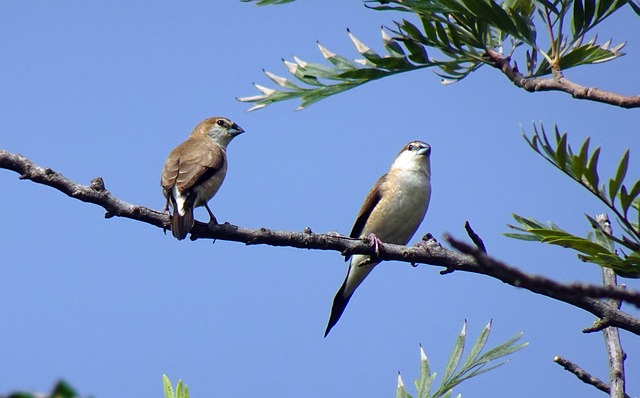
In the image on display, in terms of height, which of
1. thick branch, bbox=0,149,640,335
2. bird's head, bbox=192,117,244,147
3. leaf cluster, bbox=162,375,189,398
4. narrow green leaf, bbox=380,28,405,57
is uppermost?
bird's head, bbox=192,117,244,147

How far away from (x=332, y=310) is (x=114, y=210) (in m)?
3.97

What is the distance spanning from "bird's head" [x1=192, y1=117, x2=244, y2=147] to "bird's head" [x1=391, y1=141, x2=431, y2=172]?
1477mm

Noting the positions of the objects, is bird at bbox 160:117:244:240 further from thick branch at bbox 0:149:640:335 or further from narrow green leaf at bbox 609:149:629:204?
narrow green leaf at bbox 609:149:629:204

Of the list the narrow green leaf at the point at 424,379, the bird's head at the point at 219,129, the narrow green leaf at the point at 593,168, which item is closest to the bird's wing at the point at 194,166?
the bird's head at the point at 219,129

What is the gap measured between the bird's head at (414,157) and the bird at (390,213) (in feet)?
0.04

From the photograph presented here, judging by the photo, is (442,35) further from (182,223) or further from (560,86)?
(182,223)

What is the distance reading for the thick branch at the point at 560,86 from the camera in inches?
97.8

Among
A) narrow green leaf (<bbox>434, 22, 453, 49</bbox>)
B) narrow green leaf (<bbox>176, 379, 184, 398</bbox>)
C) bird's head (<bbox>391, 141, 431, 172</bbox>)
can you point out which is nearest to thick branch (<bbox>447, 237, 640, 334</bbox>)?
narrow green leaf (<bbox>434, 22, 453, 49</bbox>)

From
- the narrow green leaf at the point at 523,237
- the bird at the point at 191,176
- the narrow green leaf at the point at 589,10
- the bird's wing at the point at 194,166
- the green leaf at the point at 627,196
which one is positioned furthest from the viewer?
the bird's wing at the point at 194,166

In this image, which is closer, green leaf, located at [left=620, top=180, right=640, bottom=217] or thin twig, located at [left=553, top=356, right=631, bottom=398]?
green leaf, located at [left=620, top=180, right=640, bottom=217]

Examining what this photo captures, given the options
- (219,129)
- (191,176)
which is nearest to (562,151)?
(191,176)

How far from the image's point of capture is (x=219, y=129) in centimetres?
741

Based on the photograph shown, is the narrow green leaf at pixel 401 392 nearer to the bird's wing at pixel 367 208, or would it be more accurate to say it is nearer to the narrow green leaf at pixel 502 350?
the narrow green leaf at pixel 502 350

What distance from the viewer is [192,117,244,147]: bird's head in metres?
7.33
